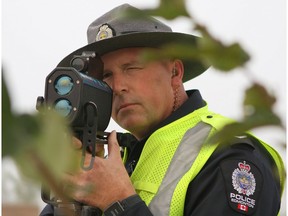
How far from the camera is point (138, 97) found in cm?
197

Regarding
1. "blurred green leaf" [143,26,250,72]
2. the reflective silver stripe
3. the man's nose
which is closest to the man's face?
the man's nose

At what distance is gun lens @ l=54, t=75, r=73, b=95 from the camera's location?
5.22 feet

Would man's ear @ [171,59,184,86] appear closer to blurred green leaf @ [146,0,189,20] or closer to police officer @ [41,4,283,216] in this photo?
police officer @ [41,4,283,216]

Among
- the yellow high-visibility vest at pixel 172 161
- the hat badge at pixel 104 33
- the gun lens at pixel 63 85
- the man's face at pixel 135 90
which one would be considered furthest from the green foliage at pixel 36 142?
the hat badge at pixel 104 33

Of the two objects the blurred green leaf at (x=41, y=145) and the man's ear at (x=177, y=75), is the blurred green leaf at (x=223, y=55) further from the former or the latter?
the man's ear at (x=177, y=75)

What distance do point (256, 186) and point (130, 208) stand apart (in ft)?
1.15

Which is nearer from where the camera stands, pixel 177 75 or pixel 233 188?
pixel 233 188

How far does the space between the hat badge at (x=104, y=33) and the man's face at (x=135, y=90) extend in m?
0.08

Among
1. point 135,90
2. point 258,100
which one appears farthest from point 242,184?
point 258,100

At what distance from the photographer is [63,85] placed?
161cm

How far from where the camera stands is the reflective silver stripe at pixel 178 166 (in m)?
1.76

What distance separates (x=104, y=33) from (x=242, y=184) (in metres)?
0.78

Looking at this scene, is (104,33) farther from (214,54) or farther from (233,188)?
(214,54)

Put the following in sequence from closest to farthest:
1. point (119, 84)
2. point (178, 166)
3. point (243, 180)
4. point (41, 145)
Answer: point (41, 145) → point (243, 180) → point (178, 166) → point (119, 84)
